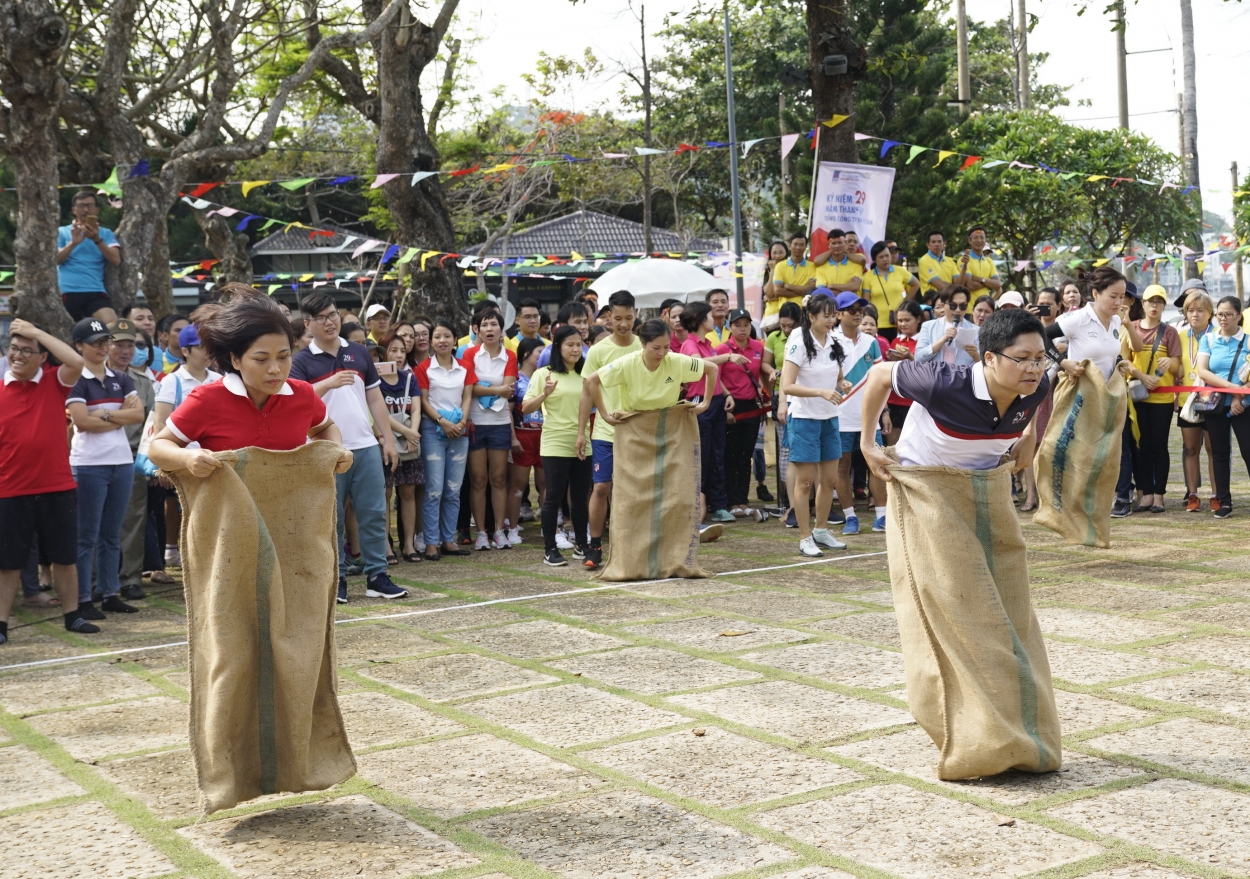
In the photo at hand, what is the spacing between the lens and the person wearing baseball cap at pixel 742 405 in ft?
35.8

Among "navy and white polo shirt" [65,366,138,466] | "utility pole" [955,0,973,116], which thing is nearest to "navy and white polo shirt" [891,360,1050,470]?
"navy and white polo shirt" [65,366,138,466]

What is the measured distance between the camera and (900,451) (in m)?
4.71

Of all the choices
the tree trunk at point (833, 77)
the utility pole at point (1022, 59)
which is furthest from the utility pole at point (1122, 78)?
the tree trunk at point (833, 77)

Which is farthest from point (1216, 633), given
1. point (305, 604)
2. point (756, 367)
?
point (756, 367)

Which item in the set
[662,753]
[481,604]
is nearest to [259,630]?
[662,753]

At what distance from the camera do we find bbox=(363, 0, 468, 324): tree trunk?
15.5 m

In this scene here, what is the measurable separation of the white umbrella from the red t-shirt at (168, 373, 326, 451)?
16210mm

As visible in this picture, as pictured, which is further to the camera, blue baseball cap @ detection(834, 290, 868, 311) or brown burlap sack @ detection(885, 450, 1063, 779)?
blue baseball cap @ detection(834, 290, 868, 311)

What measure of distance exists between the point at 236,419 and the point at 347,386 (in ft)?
11.9

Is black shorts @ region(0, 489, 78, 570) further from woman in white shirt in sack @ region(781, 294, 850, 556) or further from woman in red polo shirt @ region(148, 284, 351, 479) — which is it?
woman in white shirt in sack @ region(781, 294, 850, 556)

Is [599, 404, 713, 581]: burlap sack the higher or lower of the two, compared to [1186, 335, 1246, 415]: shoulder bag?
lower

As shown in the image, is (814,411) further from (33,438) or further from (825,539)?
(33,438)

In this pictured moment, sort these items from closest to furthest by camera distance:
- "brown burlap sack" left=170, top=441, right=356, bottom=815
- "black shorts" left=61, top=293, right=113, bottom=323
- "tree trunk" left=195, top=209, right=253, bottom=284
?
"brown burlap sack" left=170, top=441, right=356, bottom=815 → "black shorts" left=61, top=293, right=113, bottom=323 → "tree trunk" left=195, top=209, right=253, bottom=284

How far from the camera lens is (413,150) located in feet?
52.2
